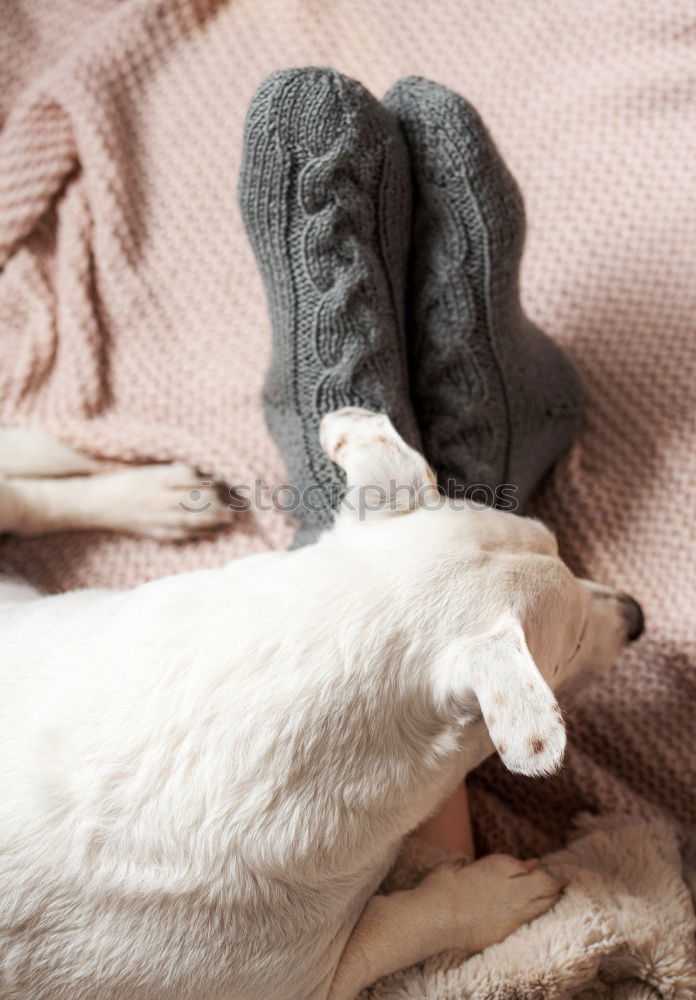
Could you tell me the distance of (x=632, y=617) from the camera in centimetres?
112

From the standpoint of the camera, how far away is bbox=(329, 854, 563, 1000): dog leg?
97 cm

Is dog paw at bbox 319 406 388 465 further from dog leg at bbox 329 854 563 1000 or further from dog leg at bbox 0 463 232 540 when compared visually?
dog leg at bbox 329 854 563 1000

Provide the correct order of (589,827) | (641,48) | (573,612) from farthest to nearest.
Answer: (641,48)
(589,827)
(573,612)

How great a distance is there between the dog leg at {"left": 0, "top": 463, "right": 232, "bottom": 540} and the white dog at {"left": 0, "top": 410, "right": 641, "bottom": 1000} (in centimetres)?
41

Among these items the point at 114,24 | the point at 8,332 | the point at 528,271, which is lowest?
the point at 528,271

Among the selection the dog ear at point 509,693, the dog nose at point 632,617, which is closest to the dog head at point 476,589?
the dog ear at point 509,693

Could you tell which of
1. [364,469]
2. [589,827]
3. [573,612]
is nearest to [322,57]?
[364,469]

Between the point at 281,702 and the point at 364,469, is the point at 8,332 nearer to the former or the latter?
the point at 364,469

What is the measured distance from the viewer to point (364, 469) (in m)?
0.91

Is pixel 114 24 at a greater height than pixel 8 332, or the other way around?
pixel 114 24

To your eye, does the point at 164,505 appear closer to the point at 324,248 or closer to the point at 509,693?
the point at 324,248

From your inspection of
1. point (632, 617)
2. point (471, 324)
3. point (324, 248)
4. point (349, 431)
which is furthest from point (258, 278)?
point (632, 617)

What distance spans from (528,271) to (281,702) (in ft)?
2.99

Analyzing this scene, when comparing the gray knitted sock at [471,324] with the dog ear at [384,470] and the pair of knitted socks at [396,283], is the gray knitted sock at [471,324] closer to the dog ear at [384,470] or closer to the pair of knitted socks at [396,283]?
the pair of knitted socks at [396,283]
